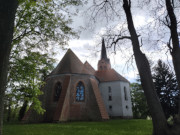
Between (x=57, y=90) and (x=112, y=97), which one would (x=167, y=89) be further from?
(x=57, y=90)

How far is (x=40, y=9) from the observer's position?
9.09 metres

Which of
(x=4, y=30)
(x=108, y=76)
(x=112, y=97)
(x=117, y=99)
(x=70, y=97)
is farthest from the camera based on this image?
(x=108, y=76)

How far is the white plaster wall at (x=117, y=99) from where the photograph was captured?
2645 centimetres

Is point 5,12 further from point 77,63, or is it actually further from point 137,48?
point 77,63

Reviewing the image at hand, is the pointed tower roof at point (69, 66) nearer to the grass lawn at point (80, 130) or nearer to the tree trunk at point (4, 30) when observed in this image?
the grass lawn at point (80, 130)

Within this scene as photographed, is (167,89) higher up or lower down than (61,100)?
higher up

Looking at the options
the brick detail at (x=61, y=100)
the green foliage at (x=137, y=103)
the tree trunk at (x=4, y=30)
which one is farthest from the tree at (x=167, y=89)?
the tree trunk at (x=4, y=30)

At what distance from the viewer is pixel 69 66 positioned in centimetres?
2083

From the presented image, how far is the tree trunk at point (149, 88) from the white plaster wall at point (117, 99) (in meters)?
23.3

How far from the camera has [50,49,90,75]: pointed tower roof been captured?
20370 millimetres

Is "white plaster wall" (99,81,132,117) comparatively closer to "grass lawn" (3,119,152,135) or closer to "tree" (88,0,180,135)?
"grass lawn" (3,119,152,135)

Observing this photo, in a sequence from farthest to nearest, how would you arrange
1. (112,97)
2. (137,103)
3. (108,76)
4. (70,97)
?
(137,103)
(108,76)
(112,97)
(70,97)

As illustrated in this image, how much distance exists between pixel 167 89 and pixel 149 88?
16122 mm

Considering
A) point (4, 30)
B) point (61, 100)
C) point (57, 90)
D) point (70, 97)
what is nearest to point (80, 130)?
point (4, 30)
